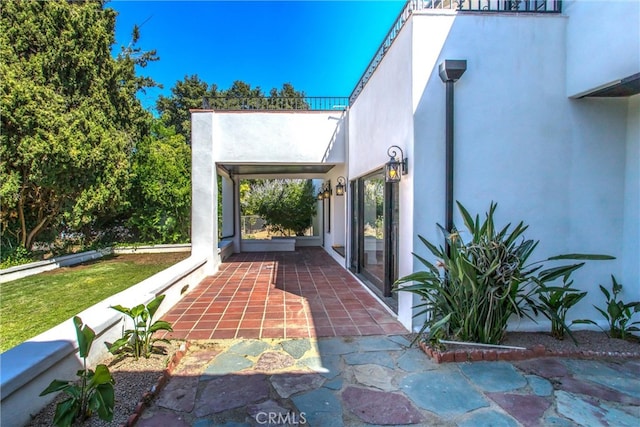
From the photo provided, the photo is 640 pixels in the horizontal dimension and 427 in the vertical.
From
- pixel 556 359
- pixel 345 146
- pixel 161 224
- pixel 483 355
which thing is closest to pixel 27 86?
pixel 161 224

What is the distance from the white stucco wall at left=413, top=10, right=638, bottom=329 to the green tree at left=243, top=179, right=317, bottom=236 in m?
10.0

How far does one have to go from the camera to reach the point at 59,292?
21.2 ft

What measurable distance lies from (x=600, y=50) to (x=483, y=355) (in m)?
3.65

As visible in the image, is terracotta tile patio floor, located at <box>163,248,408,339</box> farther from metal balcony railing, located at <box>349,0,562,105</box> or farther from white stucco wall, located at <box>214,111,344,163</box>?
metal balcony railing, located at <box>349,0,562,105</box>

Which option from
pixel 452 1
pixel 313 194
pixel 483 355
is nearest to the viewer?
pixel 483 355

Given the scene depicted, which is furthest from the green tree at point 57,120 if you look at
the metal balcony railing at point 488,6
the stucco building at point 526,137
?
the stucco building at point 526,137

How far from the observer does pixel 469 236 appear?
13.5 ft

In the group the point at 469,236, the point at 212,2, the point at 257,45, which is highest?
the point at 257,45

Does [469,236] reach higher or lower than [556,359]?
higher

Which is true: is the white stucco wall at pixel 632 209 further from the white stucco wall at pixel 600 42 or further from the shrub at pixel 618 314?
the white stucco wall at pixel 600 42

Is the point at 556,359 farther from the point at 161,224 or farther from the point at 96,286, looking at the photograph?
the point at 161,224

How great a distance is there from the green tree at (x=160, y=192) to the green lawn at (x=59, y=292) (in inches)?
71.8

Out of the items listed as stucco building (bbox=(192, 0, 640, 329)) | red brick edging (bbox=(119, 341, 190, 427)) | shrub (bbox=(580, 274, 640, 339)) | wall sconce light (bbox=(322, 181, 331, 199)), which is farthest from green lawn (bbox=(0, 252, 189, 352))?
shrub (bbox=(580, 274, 640, 339))

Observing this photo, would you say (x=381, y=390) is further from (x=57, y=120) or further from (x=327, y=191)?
(x=57, y=120)
